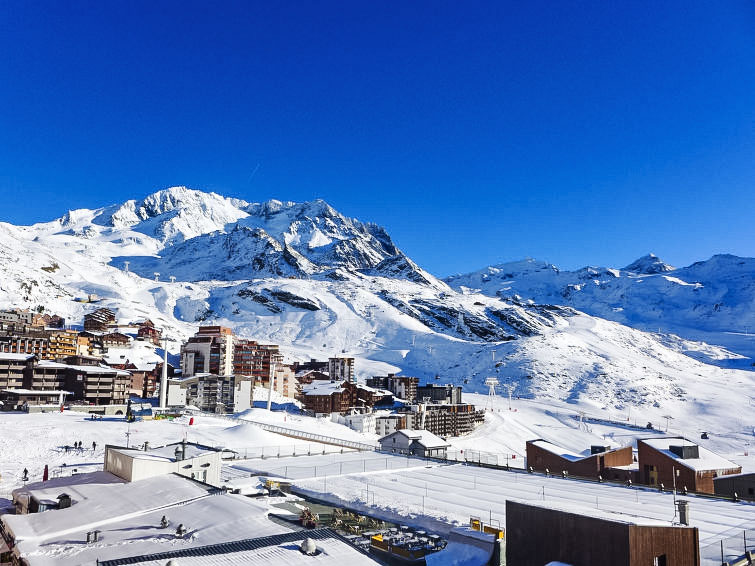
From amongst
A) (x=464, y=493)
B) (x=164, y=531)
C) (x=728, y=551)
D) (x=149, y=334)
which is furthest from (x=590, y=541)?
(x=149, y=334)

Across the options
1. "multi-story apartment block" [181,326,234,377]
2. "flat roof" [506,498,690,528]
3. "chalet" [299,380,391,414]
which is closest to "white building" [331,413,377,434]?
"chalet" [299,380,391,414]

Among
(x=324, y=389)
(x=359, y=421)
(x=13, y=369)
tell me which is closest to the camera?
(x=13, y=369)

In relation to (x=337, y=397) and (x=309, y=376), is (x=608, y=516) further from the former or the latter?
(x=309, y=376)

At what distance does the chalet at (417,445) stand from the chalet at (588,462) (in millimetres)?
8445

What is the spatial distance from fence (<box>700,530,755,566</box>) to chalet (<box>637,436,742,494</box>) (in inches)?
836

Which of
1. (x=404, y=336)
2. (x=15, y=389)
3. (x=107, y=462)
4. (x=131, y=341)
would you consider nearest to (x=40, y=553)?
(x=107, y=462)

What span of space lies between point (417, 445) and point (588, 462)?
1453cm

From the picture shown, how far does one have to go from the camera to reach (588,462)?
45781mm

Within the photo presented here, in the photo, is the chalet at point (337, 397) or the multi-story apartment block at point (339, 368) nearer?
the chalet at point (337, 397)

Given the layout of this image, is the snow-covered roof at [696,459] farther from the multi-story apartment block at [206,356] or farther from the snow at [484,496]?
the multi-story apartment block at [206,356]

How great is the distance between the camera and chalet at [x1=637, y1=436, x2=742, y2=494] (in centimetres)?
4009

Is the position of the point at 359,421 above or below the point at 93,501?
below

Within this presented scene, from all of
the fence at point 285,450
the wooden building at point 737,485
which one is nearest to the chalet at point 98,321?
the fence at point 285,450

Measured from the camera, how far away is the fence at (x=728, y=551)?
1838 cm
